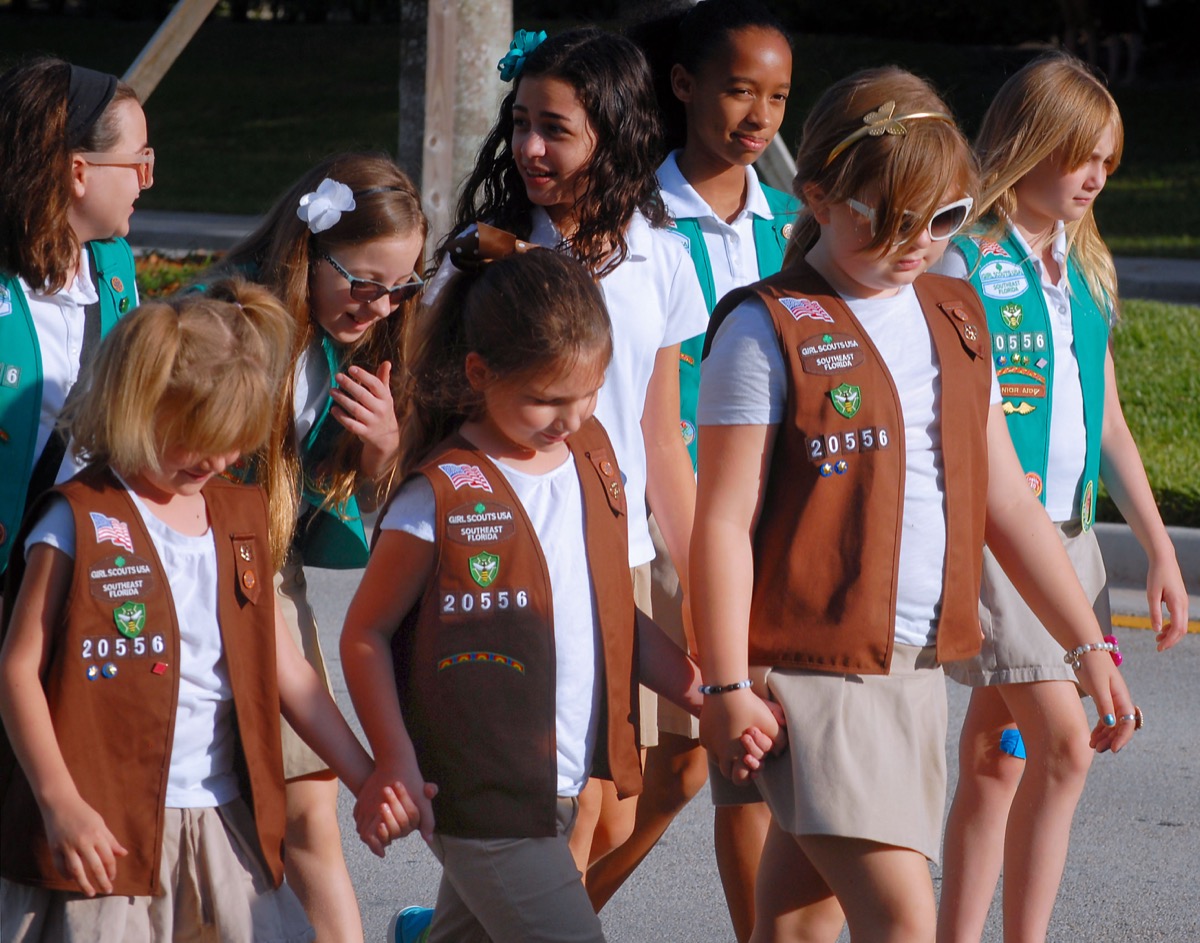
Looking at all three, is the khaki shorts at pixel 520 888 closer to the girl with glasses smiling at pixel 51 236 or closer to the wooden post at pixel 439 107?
the girl with glasses smiling at pixel 51 236

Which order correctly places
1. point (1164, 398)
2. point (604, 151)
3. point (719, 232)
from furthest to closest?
point (1164, 398) < point (719, 232) < point (604, 151)

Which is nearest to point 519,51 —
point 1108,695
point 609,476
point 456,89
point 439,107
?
point 609,476

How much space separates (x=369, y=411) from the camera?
2967 millimetres

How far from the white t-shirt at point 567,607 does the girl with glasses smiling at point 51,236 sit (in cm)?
70

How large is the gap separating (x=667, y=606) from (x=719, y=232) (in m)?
0.86

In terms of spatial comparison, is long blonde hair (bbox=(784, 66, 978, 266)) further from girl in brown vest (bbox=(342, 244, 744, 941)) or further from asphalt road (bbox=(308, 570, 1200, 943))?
asphalt road (bbox=(308, 570, 1200, 943))

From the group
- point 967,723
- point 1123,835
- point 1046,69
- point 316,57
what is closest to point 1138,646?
point 1123,835

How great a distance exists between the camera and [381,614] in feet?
8.86

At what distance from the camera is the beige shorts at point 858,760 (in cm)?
273

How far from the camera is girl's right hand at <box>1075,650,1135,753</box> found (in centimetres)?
304

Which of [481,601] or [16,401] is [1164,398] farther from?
[16,401]

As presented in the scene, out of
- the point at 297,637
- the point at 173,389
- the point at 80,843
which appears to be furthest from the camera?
the point at 297,637

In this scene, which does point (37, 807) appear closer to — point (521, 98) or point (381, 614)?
point (381, 614)

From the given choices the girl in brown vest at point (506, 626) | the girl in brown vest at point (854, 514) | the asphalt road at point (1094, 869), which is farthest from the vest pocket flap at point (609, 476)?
the asphalt road at point (1094, 869)
